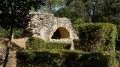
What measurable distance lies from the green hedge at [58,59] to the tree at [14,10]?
2548mm

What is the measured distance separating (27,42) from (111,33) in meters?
7.12

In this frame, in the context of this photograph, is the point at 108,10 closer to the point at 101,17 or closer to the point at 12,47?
the point at 101,17

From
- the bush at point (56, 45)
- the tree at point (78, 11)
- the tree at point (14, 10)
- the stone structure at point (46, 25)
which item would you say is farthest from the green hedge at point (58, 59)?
the tree at point (78, 11)

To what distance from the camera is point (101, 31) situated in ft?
64.4

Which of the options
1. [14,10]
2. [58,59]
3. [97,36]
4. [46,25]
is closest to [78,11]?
[46,25]

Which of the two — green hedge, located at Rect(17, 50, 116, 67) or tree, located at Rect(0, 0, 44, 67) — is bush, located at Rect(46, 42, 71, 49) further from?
tree, located at Rect(0, 0, 44, 67)

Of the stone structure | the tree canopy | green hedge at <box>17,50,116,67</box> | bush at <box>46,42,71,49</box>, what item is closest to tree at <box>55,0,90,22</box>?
the stone structure

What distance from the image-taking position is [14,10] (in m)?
14.4

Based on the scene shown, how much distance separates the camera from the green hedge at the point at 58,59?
16.7 meters

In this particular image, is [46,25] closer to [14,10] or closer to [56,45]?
[56,45]

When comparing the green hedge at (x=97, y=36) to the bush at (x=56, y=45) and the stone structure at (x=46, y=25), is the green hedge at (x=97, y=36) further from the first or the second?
the bush at (x=56, y=45)

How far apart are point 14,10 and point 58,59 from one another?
367 cm

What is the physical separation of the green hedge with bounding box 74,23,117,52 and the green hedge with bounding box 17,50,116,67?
9.16ft

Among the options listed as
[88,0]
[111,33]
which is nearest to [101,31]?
[111,33]
